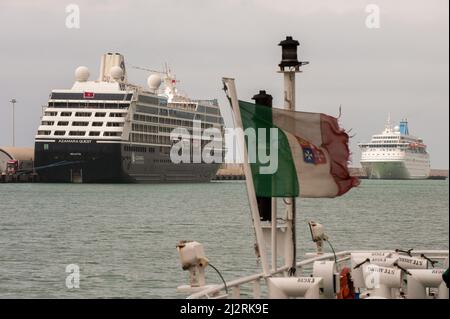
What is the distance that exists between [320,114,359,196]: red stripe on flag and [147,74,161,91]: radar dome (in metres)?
182

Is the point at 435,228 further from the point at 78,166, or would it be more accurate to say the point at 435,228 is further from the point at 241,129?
the point at 78,166

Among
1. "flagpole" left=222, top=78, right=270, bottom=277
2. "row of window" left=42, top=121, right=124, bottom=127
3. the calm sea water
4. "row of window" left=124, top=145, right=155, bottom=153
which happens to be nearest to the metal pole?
"flagpole" left=222, top=78, right=270, bottom=277

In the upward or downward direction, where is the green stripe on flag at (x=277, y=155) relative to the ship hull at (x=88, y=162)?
downward

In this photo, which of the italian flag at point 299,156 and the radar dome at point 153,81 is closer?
the italian flag at point 299,156

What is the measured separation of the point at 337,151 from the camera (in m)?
15.7

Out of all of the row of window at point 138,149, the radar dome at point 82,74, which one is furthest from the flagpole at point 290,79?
the radar dome at point 82,74

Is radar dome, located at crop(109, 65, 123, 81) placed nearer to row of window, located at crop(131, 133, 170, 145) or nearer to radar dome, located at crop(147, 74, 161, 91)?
row of window, located at crop(131, 133, 170, 145)

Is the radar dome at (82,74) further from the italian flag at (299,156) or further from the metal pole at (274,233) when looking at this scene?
the italian flag at (299,156)

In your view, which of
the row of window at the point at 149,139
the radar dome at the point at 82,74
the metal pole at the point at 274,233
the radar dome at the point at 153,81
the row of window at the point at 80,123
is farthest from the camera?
the radar dome at the point at 153,81

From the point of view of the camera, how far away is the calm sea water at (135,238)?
40125 millimetres

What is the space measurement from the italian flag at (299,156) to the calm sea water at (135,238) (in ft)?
63.2

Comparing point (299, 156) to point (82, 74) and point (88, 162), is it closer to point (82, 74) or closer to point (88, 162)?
point (88, 162)

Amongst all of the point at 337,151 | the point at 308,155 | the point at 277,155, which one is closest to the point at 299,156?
the point at 308,155

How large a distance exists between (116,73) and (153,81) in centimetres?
1709
